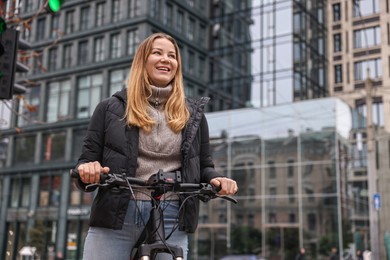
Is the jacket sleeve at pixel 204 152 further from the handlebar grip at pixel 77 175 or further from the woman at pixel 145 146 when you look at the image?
the handlebar grip at pixel 77 175

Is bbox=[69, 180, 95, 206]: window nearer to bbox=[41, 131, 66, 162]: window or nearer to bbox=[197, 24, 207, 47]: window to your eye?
bbox=[41, 131, 66, 162]: window

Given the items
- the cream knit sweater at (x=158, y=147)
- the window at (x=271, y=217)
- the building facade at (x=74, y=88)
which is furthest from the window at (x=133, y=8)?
the cream knit sweater at (x=158, y=147)

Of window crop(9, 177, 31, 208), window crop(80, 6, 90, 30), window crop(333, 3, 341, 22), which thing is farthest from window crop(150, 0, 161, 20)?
window crop(9, 177, 31, 208)

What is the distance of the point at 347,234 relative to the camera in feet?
86.6

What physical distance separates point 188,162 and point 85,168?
569mm

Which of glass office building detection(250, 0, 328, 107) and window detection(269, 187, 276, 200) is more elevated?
glass office building detection(250, 0, 328, 107)

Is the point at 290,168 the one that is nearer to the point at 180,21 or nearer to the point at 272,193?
the point at 272,193

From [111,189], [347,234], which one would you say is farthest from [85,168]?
[347,234]

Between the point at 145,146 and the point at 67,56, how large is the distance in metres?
37.7

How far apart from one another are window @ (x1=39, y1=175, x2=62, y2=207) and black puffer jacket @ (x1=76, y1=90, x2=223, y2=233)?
35.6 m

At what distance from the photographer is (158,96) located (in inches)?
109

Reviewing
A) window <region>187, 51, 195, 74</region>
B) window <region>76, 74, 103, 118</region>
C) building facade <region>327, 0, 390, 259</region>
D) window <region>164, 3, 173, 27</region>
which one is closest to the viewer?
building facade <region>327, 0, 390, 259</region>

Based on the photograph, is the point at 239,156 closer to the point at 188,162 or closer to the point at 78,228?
the point at 78,228

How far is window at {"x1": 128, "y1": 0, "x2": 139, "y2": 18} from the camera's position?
→ 117ft
